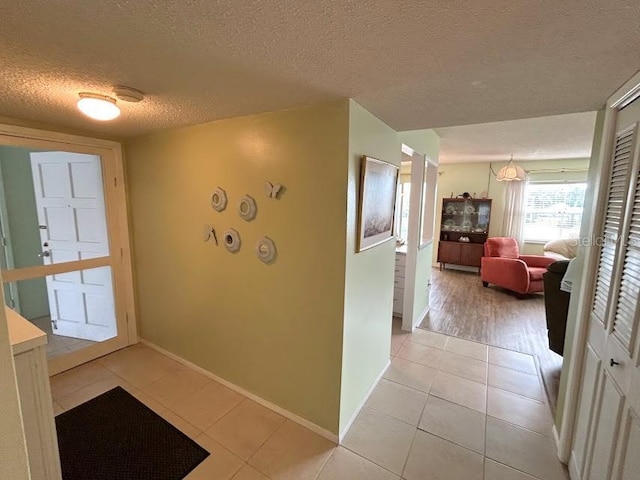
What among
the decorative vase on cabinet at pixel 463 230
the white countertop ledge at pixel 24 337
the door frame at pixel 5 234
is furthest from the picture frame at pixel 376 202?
the decorative vase on cabinet at pixel 463 230

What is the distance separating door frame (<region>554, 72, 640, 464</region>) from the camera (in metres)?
1.46

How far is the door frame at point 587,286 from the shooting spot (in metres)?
1.46

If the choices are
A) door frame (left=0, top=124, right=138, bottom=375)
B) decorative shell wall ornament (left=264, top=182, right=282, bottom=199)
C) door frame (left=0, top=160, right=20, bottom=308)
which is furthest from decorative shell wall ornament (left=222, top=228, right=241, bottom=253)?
door frame (left=0, top=160, right=20, bottom=308)

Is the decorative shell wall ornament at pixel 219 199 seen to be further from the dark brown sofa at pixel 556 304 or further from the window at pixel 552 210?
the window at pixel 552 210

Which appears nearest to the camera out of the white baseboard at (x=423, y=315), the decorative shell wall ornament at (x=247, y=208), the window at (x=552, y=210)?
the decorative shell wall ornament at (x=247, y=208)

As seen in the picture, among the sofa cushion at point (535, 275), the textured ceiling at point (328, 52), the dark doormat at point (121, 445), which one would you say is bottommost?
the dark doormat at point (121, 445)

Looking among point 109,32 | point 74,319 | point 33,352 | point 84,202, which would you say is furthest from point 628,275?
point 74,319

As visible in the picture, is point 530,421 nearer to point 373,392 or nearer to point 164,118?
point 373,392

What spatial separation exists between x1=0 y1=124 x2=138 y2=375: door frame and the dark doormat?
739 mm

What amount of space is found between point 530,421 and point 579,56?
2.26 m

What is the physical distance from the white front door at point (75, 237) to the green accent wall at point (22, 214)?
5 cm

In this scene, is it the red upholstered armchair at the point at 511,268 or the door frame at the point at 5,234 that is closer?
the door frame at the point at 5,234

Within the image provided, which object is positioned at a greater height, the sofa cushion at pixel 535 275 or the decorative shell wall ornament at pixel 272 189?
the decorative shell wall ornament at pixel 272 189

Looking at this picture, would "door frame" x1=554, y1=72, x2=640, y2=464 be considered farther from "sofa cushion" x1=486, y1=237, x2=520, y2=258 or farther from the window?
the window
